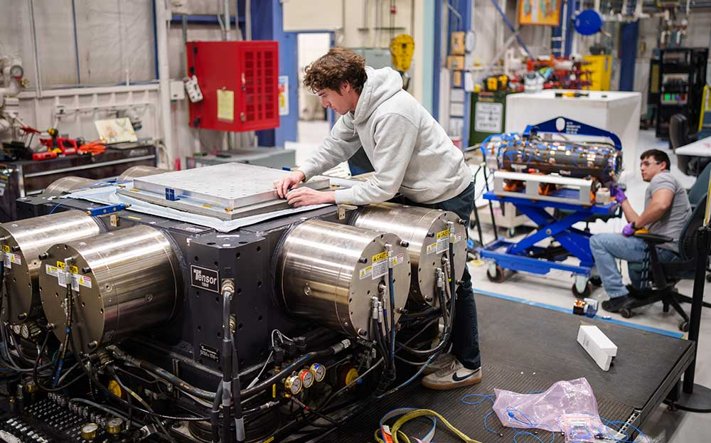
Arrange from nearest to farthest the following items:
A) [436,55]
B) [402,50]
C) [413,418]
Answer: [413,418]
[402,50]
[436,55]

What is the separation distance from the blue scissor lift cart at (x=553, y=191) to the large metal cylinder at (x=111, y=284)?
2853mm

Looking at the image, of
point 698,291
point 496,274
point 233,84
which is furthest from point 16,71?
point 698,291

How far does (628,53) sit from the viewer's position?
47.4 feet

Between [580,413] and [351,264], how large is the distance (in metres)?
1.14

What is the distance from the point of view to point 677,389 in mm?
3107

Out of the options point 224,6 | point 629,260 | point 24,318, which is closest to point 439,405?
point 24,318

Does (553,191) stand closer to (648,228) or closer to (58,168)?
(648,228)

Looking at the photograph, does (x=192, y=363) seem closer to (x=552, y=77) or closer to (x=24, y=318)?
(x=24, y=318)

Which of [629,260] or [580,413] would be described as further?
[629,260]

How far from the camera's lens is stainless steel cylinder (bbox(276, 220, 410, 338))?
2033 mm

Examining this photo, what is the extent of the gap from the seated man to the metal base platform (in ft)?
2.43

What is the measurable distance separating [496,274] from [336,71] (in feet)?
8.99

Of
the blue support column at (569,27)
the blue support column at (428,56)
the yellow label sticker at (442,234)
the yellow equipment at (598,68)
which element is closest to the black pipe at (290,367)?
the yellow label sticker at (442,234)

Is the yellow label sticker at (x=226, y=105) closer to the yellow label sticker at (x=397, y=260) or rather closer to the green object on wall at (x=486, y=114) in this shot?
the yellow label sticker at (x=397, y=260)
